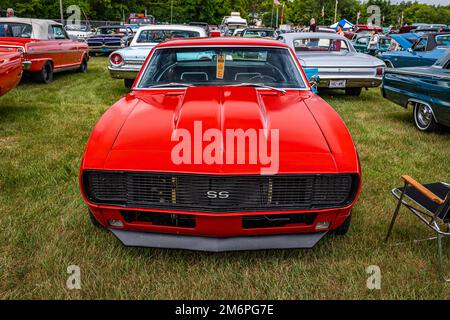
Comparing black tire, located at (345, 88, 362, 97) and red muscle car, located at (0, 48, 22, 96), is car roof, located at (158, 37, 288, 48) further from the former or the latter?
black tire, located at (345, 88, 362, 97)

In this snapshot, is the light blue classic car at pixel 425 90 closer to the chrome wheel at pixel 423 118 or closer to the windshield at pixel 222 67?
the chrome wheel at pixel 423 118

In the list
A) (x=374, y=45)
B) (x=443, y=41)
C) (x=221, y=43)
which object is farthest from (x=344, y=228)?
(x=374, y=45)

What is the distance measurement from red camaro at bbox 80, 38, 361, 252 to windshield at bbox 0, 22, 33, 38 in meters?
7.48

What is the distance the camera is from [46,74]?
30.8 ft

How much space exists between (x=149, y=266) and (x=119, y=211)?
43cm

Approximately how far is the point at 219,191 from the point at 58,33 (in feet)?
30.7

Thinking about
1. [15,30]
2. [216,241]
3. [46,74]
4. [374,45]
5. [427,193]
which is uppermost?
[15,30]

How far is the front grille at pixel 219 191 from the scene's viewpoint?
2285mm

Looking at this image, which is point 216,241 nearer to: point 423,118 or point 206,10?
point 423,118

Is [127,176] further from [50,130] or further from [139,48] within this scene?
[139,48]

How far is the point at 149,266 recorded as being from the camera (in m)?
2.60

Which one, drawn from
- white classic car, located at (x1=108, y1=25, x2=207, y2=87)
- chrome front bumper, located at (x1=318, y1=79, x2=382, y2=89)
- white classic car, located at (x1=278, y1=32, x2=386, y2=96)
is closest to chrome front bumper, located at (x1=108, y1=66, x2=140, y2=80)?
white classic car, located at (x1=108, y1=25, x2=207, y2=87)

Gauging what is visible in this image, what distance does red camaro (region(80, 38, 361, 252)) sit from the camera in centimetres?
229

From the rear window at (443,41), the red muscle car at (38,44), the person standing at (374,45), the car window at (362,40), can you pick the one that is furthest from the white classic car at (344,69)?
the car window at (362,40)
